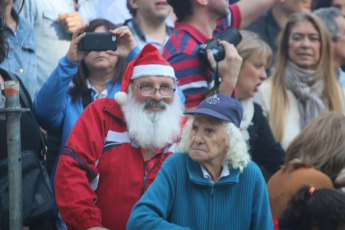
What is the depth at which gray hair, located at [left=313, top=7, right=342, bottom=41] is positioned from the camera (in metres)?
6.19

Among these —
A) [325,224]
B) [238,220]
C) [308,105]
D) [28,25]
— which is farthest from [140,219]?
[308,105]

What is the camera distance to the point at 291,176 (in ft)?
13.8

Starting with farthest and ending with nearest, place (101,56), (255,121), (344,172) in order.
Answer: (255,121) < (101,56) < (344,172)

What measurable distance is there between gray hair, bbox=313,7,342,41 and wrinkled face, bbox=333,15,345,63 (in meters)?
0.04

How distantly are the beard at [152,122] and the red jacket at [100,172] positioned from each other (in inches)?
2.3

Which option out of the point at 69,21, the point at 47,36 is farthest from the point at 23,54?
the point at 69,21

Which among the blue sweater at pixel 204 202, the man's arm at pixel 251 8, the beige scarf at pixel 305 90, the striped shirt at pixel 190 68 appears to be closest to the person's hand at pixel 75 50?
the striped shirt at pixel 190 68

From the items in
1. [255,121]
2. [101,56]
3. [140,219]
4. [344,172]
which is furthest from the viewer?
[255,121]

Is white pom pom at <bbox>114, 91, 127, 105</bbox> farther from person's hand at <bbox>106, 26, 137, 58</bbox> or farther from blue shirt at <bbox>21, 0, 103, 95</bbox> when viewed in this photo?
blue shirt at <bbox>21, 0, 103, 95</bbox>

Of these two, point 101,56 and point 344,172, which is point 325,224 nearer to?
point 344,172

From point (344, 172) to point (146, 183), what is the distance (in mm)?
1581

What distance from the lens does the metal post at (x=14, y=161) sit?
319 cm

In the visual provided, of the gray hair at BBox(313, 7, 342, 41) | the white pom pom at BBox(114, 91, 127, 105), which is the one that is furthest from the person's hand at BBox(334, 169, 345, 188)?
the gray hair at BBox(313, 7, 342, 41)

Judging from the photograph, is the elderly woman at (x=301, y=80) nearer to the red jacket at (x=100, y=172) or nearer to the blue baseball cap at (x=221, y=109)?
the red jacket at (x=100, y=172)
